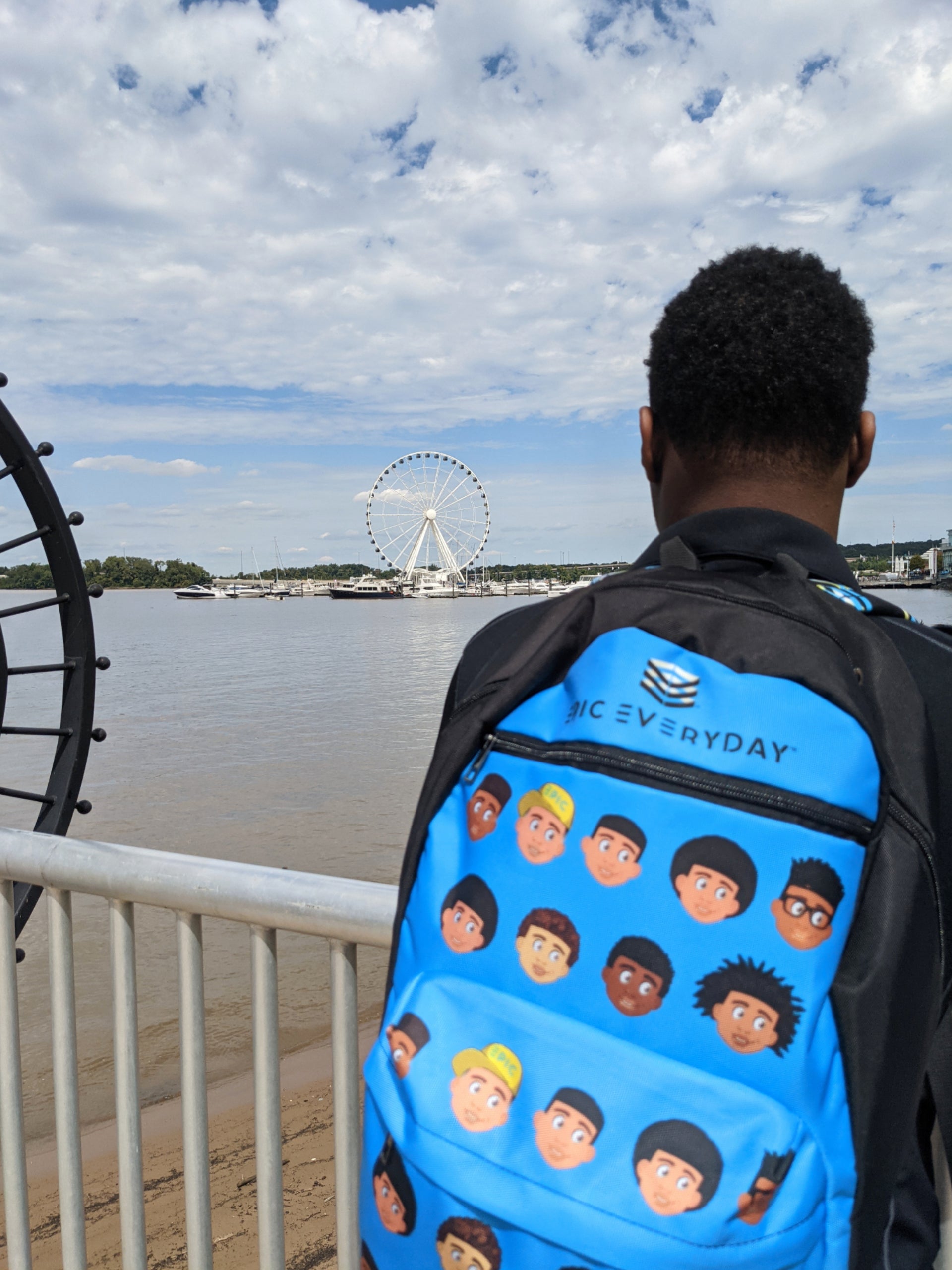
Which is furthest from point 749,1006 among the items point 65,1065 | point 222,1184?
point 222,1184

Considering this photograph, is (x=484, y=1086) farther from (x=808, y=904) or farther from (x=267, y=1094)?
(x=267, y=1094)

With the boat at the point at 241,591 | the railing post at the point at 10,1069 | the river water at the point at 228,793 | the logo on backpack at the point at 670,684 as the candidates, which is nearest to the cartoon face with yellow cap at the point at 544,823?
the logo on backpack at the point at 670,684

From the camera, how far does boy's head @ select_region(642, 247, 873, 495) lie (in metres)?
0.89

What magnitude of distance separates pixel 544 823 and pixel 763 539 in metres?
0.32

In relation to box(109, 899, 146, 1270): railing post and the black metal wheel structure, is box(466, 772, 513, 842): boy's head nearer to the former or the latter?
box(109, 899, 146, 1270): railing post

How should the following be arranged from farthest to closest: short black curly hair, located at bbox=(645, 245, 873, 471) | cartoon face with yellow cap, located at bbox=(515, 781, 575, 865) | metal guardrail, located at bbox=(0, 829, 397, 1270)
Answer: metal guardrail, located at bbox=(0, 829, 397, 1270) → short black curly hair, located at bbox=(645, 245, 873, 471) → cartoon face with yellow cap, located at bbox=(515, 781, 575, 865)

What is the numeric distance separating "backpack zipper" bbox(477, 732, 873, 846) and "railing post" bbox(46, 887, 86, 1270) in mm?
925

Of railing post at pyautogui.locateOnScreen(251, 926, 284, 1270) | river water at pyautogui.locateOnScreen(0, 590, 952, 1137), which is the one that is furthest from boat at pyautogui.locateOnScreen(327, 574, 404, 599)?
railing post at pyautogui.locateOnScreen(251, 926, 284, 1270)

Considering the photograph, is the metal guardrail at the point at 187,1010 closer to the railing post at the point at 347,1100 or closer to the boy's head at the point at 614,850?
the railing post at the point at 347,1100

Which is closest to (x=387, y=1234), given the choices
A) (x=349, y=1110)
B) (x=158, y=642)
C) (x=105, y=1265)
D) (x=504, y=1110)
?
(x=504, y=1110)

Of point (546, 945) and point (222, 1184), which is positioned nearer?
point (546, 945)

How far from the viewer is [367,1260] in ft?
2.71

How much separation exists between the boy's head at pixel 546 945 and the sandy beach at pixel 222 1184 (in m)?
2.56

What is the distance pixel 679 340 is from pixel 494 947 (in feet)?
1.89
